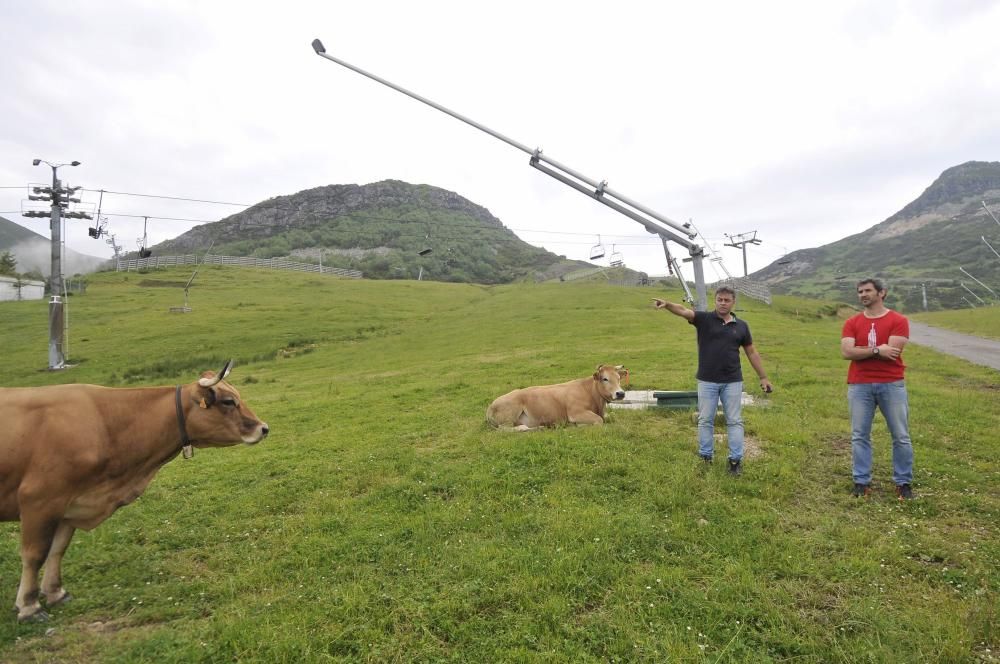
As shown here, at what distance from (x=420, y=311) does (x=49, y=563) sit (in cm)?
4818

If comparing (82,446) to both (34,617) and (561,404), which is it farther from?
(561,404)

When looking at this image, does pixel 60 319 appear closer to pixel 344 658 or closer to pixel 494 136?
pixel 494 136

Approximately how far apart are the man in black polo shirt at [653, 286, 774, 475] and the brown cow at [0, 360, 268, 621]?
251 inches

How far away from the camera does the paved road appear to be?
2158cm

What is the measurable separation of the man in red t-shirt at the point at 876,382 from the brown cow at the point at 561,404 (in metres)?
4.70

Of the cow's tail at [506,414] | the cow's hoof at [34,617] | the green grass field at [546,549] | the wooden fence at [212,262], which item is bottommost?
the cow's hoof at [34,617]

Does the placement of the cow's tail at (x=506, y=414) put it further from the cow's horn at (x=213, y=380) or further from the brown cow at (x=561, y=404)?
the cow's horn at (x=213, y=380)

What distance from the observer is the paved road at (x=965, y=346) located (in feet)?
70.8

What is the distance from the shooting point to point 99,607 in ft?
18.5

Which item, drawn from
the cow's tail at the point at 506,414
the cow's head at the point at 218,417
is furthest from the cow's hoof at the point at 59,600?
the cow's tail at the point at 506,414

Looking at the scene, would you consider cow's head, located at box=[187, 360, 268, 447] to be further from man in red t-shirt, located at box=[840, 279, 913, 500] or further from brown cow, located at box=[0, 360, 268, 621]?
man in red t-shirt, located at box=[840, 279, 913, 500]

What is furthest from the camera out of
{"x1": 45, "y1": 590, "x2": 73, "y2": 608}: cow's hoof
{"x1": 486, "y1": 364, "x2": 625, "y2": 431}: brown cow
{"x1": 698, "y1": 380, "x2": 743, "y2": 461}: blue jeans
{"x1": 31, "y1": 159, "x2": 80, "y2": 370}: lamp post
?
{"x1": 31, "y1": 159, "x2": 80, "y2": 370}: lamp post

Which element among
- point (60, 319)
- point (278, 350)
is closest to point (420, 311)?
point (278, 350)

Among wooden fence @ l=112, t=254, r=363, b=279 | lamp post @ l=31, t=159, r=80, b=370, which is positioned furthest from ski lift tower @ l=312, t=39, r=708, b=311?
wooden fence @ l=112, t=254, r=363, b=279
